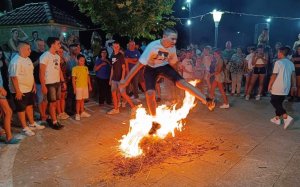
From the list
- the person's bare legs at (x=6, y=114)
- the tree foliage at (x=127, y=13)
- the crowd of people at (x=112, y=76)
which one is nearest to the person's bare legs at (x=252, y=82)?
the crowd of people at (x=112, y=76)

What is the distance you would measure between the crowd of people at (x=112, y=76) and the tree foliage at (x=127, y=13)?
100cm

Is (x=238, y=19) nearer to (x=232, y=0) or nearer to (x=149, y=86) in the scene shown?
(x=232, y=0)

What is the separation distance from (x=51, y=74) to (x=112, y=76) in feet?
6.72

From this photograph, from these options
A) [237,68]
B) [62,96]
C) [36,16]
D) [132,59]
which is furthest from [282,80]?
[36,16]

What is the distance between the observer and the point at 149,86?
5898mm

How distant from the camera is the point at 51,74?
6.46m

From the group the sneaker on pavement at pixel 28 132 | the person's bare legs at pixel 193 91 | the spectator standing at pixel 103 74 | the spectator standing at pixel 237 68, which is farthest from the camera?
the spectator standing at pixel 237 68

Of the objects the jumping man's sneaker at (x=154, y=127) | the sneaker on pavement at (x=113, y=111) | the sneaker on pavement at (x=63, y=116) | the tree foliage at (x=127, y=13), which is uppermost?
the tree foliage at (x=127, y=13)

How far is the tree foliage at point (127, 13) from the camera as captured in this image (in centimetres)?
1083

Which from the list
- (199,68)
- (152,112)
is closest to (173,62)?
(152,112)

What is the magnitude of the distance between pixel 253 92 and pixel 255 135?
17.2 feet

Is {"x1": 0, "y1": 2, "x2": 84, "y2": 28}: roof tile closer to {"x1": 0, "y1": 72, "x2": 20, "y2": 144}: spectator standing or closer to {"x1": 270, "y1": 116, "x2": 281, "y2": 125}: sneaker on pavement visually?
{"x1": 0, "y1": 72, "x2": 20, "y2": 144}: spectator standing

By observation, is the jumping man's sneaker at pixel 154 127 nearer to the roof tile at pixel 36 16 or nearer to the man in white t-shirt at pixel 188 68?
the man in white t-shirt at pixel 188 68

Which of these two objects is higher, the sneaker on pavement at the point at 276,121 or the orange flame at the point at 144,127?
the orange flame at the point at 144,127
